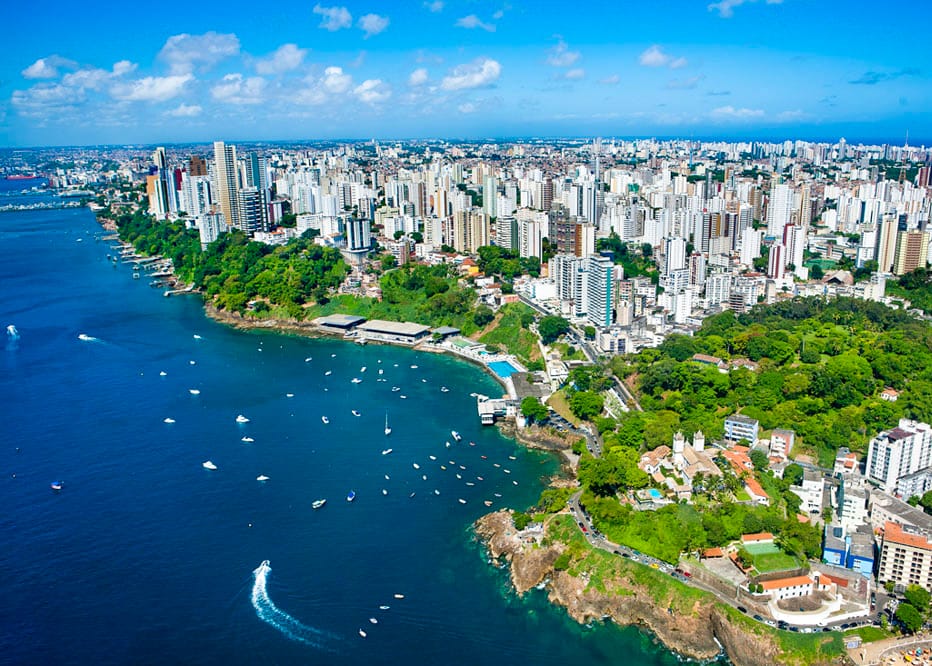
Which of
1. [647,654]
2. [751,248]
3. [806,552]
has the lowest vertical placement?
[647,654]

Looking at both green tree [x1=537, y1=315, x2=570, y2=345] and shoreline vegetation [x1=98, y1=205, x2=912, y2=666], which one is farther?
green tree [x1=537, y1=315, x2=570, y2=345]

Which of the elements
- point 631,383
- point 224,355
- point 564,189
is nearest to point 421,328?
point 224,355

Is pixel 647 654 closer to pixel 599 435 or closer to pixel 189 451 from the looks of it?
pixel 599 435

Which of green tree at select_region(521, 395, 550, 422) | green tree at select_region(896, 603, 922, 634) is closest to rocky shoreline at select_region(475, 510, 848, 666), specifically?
green tree at select_region(896, 603, 922, 634)

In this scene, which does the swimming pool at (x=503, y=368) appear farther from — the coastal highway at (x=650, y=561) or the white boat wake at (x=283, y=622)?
the white boat wake at (x=283, y=622)

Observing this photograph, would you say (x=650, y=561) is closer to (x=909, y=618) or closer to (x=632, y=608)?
(x=632, y=608)

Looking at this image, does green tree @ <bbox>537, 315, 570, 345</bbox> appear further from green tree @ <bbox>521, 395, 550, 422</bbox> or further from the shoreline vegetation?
green tree @ <bbox>521, 395, 550, 422</bbox>

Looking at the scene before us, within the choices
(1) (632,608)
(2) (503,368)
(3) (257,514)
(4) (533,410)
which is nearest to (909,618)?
(1) (632,608)
